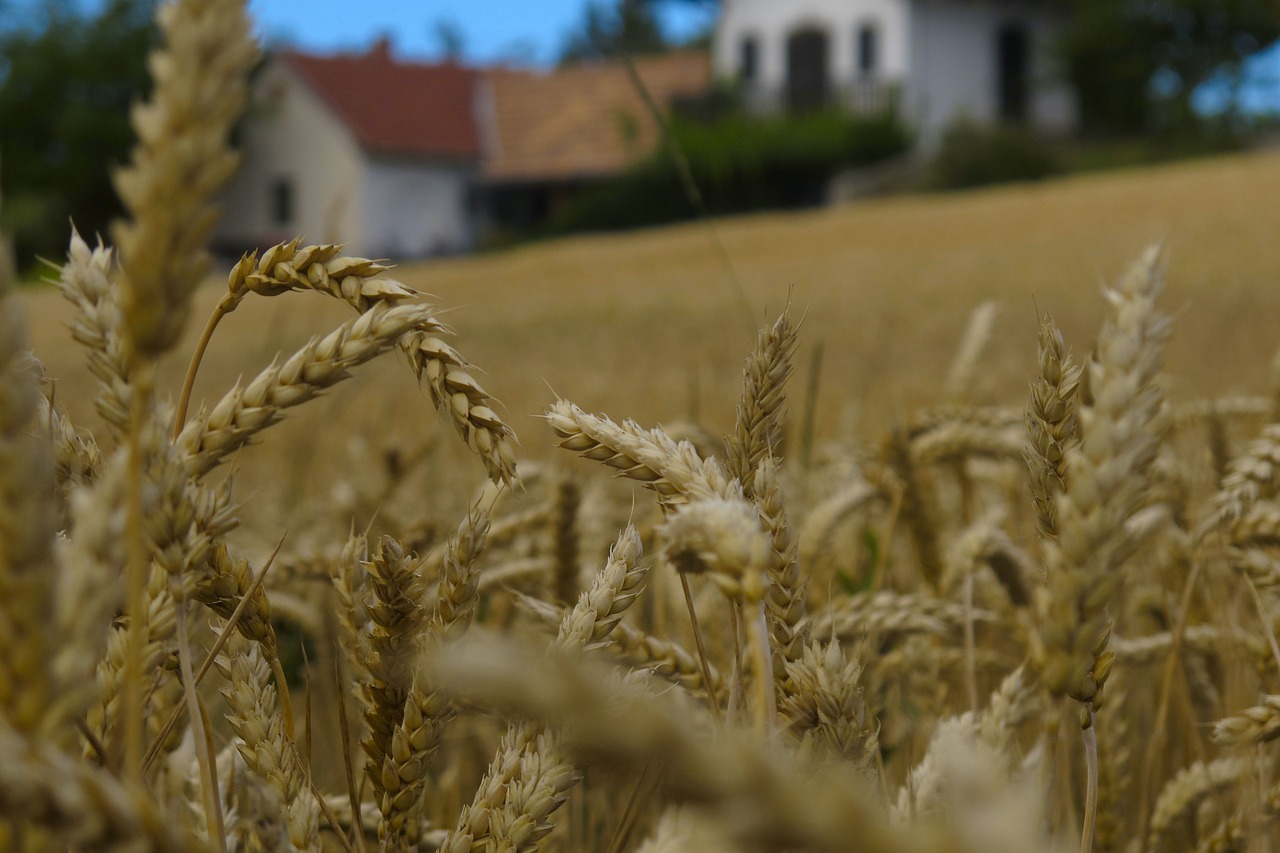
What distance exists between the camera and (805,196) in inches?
1204

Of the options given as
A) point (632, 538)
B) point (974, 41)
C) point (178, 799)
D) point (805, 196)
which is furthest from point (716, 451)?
point (974, 41)

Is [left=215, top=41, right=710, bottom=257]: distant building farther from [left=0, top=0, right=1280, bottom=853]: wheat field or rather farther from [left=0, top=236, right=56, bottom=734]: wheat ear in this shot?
[left=0, top=236, right=56, bottom=734]: wheat ear

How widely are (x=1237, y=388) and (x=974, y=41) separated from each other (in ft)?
99.7

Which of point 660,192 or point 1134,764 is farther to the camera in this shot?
point 660,192

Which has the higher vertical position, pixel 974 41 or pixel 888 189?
pixel 974 41

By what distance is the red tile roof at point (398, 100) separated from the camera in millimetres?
33281

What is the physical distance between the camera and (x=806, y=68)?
31688 millimetres

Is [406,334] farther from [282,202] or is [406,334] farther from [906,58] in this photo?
[282,202]

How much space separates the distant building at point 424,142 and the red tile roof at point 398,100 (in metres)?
0.03

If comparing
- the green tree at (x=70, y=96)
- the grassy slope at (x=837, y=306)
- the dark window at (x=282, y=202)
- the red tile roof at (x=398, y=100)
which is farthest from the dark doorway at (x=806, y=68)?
the green tree at (x=70, y=96)

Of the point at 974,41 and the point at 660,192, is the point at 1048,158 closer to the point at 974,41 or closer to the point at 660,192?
the point at 974,41

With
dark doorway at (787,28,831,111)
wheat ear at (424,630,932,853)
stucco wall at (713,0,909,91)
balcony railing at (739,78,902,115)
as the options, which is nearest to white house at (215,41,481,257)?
stucco wall at (713,0,909,91)

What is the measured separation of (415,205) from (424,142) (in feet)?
6.12

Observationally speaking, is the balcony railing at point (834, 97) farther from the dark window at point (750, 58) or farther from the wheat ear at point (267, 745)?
the wheat ear at point (267, 745)
